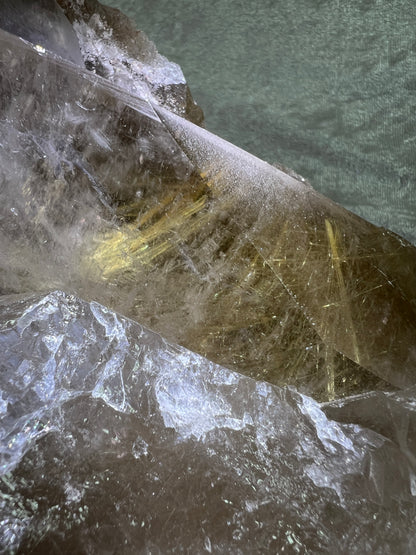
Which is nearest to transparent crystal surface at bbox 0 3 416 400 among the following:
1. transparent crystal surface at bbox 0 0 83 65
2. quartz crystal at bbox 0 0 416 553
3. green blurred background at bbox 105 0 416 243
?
quartz crystal at bbox 0 0 416 553

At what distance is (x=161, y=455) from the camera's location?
0.48 meters

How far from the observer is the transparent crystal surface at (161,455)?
0.42 meters

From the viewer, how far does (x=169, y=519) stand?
0.43 m

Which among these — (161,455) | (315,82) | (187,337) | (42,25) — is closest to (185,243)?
(187,337)

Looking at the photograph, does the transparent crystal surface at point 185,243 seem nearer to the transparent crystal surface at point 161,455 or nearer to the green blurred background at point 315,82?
the transparent crystal surface at point 161,455

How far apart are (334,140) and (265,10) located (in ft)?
0.93

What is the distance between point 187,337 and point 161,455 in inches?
5.5

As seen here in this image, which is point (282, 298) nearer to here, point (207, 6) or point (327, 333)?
point (327, 333)

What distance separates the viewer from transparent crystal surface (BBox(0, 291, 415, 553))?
1.36 feet

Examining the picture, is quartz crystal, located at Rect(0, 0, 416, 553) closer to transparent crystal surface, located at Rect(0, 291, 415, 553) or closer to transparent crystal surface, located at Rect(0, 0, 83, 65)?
transparent crystal surface, located at Rect(0, 291, 415, 553)

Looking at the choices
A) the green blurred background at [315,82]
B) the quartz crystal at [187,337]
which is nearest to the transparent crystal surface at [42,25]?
the quartz crystal at [187,337]

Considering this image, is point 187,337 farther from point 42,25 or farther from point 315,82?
point 315,82

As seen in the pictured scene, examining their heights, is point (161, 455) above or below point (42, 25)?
below

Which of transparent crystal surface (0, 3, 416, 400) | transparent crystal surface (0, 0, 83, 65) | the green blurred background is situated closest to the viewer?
transparent crystal surface (0, 3, 416, 400)
